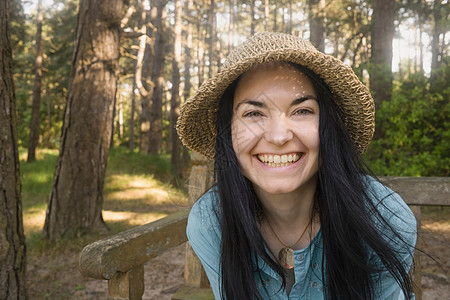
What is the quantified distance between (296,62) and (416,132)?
5.06 metres

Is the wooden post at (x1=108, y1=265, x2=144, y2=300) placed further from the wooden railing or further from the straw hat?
the straw hat

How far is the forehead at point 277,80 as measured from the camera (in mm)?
1357

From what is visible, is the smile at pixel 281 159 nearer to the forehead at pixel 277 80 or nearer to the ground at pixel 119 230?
the forehead at pixel 277 80

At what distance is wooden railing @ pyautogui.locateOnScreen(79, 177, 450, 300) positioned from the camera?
1274 mm

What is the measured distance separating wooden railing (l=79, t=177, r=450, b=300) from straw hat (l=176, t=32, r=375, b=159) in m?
0.33

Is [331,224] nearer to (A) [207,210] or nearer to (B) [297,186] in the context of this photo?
(B) [297,186]

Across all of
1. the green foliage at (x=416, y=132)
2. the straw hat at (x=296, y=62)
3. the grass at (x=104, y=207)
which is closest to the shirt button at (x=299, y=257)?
the straw hat at (x=296, y=62)

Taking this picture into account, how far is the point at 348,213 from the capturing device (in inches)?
54.2

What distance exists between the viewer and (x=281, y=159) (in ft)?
4.44

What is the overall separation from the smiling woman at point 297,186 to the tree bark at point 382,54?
18.5ft

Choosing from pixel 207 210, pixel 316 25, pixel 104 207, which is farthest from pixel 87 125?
pixel 316 25

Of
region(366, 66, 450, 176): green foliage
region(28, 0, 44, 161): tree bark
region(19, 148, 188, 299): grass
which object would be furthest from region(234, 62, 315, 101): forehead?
region(28, 0, 44, 161): tree bark

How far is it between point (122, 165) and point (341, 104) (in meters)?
9.35

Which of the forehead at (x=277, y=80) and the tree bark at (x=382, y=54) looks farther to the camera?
the tree bark at (x=382, y=54)
